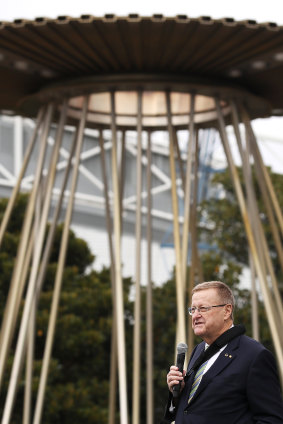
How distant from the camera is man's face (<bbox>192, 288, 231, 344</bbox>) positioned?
4.00m

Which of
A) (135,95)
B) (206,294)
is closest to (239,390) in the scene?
(206,294)

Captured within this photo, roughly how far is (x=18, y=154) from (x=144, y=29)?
2173 centimetres

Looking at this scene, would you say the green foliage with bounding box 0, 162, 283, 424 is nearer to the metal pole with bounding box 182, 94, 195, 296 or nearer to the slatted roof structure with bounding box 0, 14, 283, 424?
the slatted roof structure with bounding box 0, 14, 283, 424

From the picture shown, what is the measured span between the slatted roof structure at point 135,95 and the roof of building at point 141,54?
0.01 metres

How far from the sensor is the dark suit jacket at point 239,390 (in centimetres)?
376

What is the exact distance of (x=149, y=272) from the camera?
40.8ft

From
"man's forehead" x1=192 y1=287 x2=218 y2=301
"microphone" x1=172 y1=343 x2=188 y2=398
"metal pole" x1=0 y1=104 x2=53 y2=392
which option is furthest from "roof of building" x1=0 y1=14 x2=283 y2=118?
"man's forehead" x1=192 y1=287 x2=218 y2=301

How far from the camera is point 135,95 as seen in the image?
11.7 metres

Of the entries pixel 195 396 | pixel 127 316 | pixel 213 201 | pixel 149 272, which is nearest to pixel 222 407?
pixel 195 396

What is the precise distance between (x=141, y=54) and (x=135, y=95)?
2149mm

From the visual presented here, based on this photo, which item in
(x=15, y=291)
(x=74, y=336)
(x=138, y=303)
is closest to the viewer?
(x=15, y=291)

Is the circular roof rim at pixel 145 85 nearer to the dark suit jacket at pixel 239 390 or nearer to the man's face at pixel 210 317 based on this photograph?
the man's face at pixel 210 317

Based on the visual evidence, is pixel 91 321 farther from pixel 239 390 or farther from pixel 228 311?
pixel 239 390

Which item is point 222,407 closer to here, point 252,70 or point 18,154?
point 252,70
